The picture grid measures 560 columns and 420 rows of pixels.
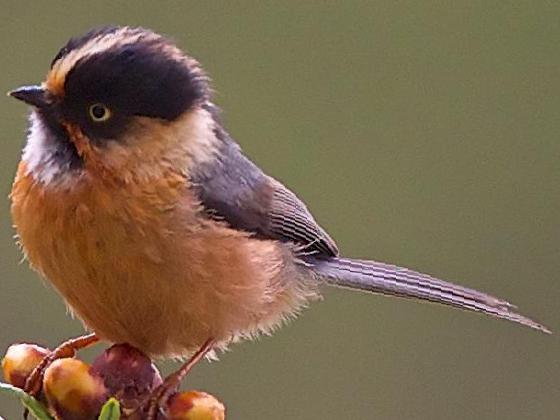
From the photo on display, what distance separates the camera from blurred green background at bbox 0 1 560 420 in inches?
235

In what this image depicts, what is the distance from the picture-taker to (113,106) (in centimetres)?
328

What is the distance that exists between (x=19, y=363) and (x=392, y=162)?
3631 millimetres

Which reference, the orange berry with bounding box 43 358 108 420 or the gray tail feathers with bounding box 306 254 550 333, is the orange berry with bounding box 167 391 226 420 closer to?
the orange berry with bounding box 43 358 108 420

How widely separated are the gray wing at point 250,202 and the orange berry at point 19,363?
2.42 feet

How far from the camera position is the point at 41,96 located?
3254 millimetres

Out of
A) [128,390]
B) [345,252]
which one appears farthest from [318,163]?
[128,390]

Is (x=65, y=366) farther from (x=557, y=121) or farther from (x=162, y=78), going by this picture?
(x=557, y=121)

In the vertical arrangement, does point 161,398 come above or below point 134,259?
below

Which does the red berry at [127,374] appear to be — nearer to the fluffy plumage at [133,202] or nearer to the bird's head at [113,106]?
the fluffy plumage at [133,202]

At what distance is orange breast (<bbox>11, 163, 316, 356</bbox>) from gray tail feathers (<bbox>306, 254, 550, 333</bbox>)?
1.92 feet

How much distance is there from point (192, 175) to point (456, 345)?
2841 millimetres

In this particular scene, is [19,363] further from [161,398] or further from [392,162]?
[392,162]

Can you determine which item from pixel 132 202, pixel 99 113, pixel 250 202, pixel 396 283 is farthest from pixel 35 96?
pixel 396 283

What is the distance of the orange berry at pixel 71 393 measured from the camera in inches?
104
